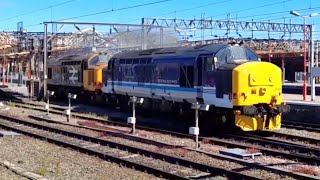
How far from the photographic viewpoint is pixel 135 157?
44.0ft

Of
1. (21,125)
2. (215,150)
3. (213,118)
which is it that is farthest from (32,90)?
(215,150)

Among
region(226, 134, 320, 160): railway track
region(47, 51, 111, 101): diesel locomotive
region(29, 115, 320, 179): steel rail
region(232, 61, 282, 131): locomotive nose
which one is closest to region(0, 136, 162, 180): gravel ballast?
region(29, 115, 320, 179): steel rail

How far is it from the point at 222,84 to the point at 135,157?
4887 millimetres

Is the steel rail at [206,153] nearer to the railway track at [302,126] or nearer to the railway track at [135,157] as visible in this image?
the railway track at [135,157]

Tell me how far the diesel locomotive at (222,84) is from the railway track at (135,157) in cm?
410

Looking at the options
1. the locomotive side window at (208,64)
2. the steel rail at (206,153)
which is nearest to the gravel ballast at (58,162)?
the steel rail at (206,153)

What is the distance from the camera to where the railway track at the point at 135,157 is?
11.0 meters

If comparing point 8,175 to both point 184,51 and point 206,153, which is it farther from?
point 184,51

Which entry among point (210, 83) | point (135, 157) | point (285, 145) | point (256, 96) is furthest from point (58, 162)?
point (256, 96)

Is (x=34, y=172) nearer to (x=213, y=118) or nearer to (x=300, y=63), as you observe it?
(x=213, y=118)

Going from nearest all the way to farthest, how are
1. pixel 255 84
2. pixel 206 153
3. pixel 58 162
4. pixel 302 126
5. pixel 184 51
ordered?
1. pixel 58 162
2. pixel 206 153
3. pixel 255 84
4. pixel 184 51
5. pixel 302 126

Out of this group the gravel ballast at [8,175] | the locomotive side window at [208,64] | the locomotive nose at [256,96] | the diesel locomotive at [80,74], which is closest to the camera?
the gravel ballast at [8,175]

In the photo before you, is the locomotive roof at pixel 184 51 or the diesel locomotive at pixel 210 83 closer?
the diesel locomotive at pixel 210 83

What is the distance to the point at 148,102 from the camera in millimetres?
23359
